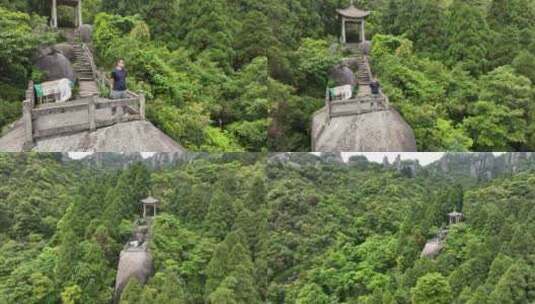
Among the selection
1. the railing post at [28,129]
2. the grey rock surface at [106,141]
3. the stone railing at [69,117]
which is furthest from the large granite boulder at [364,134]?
the railing post at [28,129]

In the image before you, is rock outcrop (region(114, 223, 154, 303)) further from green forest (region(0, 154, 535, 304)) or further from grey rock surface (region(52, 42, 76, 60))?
grey rock surface (region(52, 42, 76, 60))

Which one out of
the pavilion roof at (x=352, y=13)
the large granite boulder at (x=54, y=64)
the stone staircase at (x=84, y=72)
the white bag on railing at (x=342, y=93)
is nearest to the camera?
the stone staircase at (x=84, y=72)

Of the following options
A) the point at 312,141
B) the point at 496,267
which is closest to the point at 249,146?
the point at 312,141

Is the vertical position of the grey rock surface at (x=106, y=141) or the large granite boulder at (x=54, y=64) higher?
the large granite boulder at (x=54, y=64)

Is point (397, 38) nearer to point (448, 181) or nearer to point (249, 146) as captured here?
point (249, 146)

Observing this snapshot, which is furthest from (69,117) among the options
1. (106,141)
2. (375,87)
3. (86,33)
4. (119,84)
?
(375,87)

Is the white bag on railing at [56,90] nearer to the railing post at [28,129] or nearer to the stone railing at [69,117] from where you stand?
the stone railing at [69,117]

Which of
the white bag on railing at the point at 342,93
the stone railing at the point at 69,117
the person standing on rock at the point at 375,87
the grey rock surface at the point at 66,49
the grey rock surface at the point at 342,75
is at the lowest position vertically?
the stone railing at the point at 69,117
